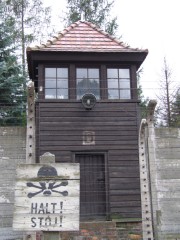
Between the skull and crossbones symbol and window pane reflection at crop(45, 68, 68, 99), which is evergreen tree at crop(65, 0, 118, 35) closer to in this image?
window pane reflection at crop(45, 68, 68, 99)

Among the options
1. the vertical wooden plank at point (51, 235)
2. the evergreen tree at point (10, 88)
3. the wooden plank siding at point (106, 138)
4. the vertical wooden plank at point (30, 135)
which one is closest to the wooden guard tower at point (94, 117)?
the wooden plank siding at point (106, 138)

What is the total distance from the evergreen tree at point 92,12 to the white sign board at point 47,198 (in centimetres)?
1711

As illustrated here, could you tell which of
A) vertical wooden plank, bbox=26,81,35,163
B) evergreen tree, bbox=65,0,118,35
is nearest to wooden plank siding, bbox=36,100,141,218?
vertical wooden plank, bbox=26,81,35,163

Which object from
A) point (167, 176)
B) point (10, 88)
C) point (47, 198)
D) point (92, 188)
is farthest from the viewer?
point (10, 88)

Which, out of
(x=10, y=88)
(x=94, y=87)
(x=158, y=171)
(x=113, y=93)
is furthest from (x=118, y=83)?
(x=10, y=88)

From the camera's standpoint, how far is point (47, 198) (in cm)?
462

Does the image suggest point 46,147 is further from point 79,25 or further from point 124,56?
point 79,25

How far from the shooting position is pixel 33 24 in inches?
846

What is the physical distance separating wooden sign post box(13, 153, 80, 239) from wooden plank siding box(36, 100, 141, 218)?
230 inches

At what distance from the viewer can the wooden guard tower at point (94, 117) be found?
10.5m

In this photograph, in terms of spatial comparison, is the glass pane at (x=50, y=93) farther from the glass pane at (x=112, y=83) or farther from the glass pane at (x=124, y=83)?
the glass pane at (x=124, y=83)

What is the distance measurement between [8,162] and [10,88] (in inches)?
192

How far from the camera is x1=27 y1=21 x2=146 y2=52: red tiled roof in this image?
11.1m

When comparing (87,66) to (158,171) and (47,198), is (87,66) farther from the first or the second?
(47,198)
